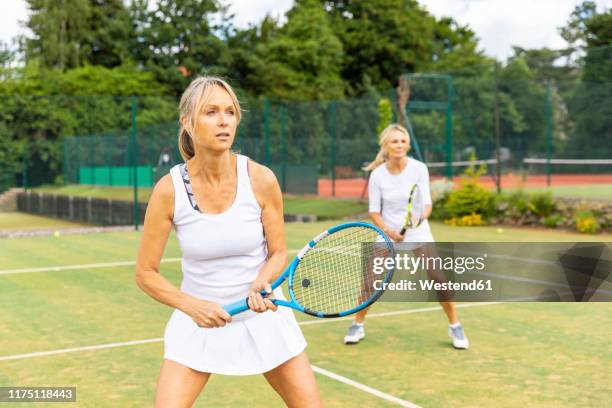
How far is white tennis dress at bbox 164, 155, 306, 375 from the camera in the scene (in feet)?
10.1

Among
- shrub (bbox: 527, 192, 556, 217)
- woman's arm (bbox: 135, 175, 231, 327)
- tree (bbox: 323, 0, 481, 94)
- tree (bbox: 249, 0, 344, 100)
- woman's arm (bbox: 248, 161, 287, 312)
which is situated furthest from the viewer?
tree (bbox: 323, 0, 481, 94)

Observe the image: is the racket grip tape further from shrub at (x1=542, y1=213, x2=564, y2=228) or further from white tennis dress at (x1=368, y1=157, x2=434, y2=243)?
shrub at (x1=542, y1=213, x2=564, y2=228)

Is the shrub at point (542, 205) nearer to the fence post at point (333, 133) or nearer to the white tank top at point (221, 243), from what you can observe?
the fence post at point (333, 133)

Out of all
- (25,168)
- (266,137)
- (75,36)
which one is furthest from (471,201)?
(75,36)

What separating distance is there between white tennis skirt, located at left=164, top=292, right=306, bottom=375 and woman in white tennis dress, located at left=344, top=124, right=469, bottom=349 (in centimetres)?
334

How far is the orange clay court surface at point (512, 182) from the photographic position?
1853 centimetres

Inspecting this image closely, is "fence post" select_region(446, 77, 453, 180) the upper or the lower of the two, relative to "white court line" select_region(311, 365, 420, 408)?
upper

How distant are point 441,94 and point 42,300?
13372 mm

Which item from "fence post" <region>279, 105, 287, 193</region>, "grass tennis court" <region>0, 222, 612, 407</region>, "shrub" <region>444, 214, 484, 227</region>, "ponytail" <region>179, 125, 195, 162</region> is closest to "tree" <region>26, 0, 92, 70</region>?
"fence post" <region>279, 105, 287, 193</region>

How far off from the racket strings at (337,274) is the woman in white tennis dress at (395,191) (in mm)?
2290

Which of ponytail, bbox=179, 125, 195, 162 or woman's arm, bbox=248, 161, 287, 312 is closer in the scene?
woman's arm, bbox=248, 161, 287, 312

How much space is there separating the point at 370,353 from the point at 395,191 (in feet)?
4.22

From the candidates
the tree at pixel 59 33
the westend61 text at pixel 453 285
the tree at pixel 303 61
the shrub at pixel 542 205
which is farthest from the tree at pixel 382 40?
the westend61 text at pixel 453 285

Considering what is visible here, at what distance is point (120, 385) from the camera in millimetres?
5430
